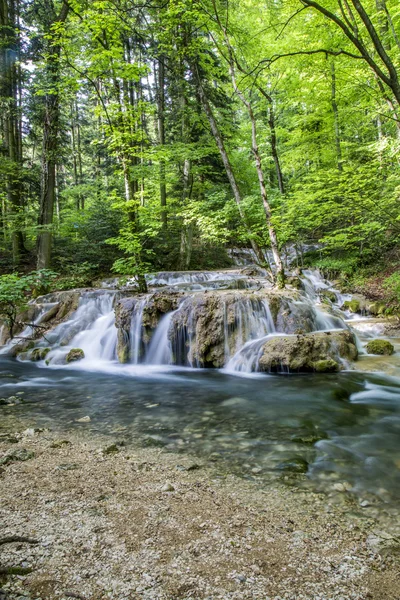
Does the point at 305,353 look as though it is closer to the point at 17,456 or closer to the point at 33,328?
the point at 17,456

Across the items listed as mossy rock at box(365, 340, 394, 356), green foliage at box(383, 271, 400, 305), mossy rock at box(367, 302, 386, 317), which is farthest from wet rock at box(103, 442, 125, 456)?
mossy rock at box(367, 302, 386, 317)

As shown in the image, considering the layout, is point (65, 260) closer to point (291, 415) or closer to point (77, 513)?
point (291, 415)

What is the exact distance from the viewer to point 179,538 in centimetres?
181

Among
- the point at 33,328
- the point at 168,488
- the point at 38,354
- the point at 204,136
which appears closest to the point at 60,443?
the point at 168,488

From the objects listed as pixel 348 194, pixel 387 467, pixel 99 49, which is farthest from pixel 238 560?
pixel 99 49

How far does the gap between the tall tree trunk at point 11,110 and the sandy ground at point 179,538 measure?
13110 millimetres

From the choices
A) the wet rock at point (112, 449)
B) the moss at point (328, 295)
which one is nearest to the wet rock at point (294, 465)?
the wet rock at point (112, 449)

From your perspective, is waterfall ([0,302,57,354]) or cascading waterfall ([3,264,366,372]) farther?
waterfall ([0,302,57,354])

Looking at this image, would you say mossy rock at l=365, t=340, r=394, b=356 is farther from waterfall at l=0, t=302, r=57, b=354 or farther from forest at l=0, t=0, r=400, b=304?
waterfall at l=0, t=302, r=57, b=354

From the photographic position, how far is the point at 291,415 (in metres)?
4.38

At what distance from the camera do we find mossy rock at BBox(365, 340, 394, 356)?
7.41 metres

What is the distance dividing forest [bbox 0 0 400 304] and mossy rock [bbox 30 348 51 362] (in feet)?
7.30

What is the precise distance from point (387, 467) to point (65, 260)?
14.3m

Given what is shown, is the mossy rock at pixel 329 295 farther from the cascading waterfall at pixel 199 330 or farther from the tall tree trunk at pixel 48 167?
the tall tree trunk at pixel 48 167
